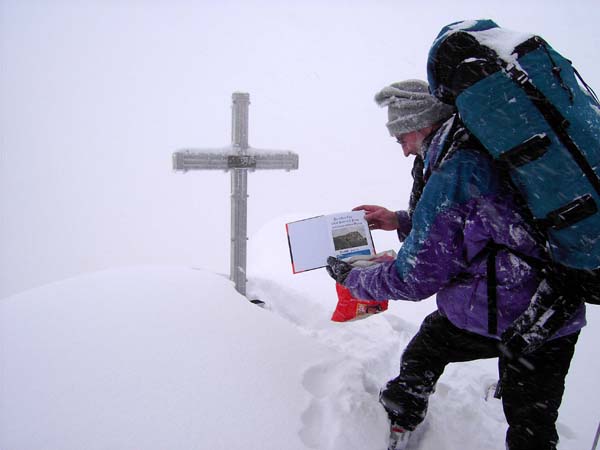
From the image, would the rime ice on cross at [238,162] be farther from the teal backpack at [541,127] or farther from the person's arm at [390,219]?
the teal backpack at [541,127]

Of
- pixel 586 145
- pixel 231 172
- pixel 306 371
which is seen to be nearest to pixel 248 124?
pixel 231 172

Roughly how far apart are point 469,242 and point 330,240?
0.94 m

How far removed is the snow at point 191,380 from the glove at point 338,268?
25.8 inches

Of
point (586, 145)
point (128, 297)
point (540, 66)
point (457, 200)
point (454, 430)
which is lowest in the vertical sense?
point (454, 430)

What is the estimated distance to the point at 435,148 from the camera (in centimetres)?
138

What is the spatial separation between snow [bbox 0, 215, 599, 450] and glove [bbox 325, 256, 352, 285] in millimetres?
656

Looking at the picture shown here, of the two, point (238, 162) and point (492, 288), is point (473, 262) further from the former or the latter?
point (238, 162)

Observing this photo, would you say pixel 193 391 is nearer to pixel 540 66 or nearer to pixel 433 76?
pixel 433 76

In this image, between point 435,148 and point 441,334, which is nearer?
point 435,148

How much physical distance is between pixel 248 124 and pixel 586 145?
118 inches

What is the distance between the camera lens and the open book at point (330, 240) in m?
2.12

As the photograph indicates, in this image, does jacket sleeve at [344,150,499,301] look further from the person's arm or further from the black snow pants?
the person's arm

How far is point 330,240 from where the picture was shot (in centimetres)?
215

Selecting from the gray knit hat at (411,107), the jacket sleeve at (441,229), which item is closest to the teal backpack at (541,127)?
the jacket sleeve at (441,229)
